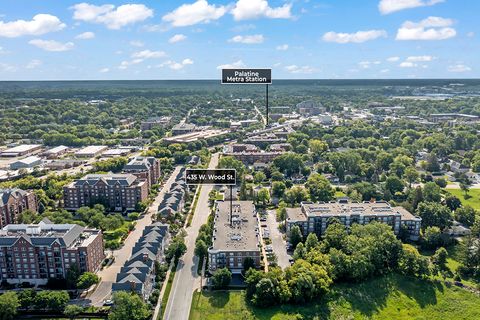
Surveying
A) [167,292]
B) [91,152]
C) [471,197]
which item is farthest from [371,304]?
[91,152]

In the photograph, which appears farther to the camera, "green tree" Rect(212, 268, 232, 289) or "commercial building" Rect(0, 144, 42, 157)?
"commercial building" Rect(0, 144, 42, 157)

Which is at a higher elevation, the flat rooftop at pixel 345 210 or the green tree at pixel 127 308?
the flat rooftop at pixel 345 210

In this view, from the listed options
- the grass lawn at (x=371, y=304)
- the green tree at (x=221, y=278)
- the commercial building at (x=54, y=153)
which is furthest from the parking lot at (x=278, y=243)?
the commercial building at (x=54, y=153)

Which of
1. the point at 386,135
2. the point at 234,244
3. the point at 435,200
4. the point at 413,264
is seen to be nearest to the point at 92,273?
the point at 234,244

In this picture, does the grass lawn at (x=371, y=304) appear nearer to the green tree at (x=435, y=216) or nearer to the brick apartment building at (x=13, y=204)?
the green tree at (x=435, y=216)

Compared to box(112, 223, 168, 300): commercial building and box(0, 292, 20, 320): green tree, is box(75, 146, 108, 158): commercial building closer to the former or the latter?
box(112, 223, 168, 300): commercial building

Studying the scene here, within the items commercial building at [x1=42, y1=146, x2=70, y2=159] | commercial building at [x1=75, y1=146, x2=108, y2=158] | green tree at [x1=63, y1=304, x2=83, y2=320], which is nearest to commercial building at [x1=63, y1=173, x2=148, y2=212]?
green tree at [x1=63, y1=304, x2=83, y2=320]
